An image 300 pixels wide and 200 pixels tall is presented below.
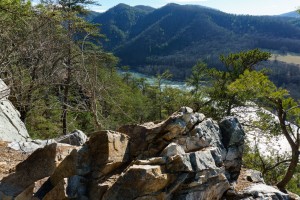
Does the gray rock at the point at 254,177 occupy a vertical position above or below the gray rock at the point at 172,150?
below

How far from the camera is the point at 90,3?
24.2m

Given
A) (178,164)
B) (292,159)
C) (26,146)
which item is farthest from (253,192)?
(26,146)

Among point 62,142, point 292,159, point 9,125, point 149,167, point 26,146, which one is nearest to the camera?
point 149,167

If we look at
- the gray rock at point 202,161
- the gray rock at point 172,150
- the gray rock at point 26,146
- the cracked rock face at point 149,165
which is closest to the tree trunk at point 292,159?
the cracked rock face at point 149,165

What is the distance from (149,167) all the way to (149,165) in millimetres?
211

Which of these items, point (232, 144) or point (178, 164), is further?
point (232, 144)

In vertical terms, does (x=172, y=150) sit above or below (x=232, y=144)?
above

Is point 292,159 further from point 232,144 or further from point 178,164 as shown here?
point 178,164

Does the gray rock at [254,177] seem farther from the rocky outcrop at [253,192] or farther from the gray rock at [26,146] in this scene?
the gray rock at [26,146]

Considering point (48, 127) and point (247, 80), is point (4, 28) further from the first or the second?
point (48, 127)

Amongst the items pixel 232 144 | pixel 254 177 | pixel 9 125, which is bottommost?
pixel 9 125

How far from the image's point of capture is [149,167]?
22.6ft

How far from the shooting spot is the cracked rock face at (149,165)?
6832 millimetres

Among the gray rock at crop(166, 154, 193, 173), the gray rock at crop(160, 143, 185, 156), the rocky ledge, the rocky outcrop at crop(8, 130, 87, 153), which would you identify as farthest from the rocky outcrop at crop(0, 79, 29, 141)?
the gray rock at crop(166, 154, 193, 173)
